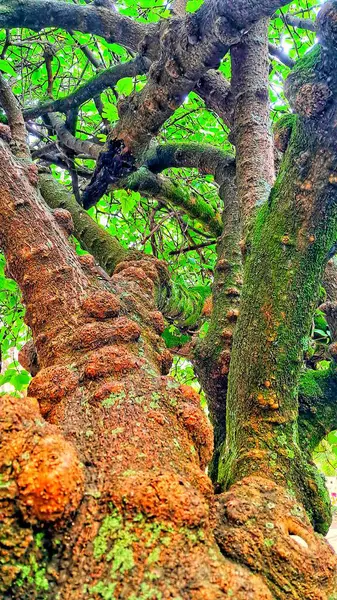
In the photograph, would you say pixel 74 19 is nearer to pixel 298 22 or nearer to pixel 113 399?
pixel 298 22

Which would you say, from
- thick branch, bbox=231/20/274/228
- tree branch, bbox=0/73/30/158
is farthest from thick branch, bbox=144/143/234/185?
tree branch, bbox=0/73/30/158

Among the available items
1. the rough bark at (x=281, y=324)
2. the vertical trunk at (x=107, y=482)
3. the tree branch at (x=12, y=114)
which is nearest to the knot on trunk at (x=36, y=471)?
the vertical trunk at (x=107, y=482)

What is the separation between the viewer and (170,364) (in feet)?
6.03

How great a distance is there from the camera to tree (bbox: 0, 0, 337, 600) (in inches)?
36.7

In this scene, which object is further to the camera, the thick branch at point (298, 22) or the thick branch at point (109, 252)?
the thick branch at point (298, 22)

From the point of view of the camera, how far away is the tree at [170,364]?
0.93m

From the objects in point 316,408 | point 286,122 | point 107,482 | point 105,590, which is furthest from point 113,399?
point 316,408

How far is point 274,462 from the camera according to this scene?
1.49 metres

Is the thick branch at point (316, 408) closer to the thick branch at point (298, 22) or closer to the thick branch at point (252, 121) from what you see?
the thick branch at point (252, 121)

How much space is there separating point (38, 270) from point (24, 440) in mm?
932

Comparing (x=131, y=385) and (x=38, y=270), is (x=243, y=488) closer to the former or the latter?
(x=131, y=385)

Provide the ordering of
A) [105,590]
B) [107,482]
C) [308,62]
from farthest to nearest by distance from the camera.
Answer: [308,62], [107,482], [105,590]

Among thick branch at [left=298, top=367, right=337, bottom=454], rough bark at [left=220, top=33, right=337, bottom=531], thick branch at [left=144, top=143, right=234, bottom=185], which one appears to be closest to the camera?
rough bark at [left=220, top=33, right=337, bottom=531]

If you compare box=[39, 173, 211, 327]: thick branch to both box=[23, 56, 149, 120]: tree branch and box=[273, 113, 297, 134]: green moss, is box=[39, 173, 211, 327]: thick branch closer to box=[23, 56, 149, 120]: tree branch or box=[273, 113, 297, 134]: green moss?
box=[23, 56, 149, 120]: tree branch
